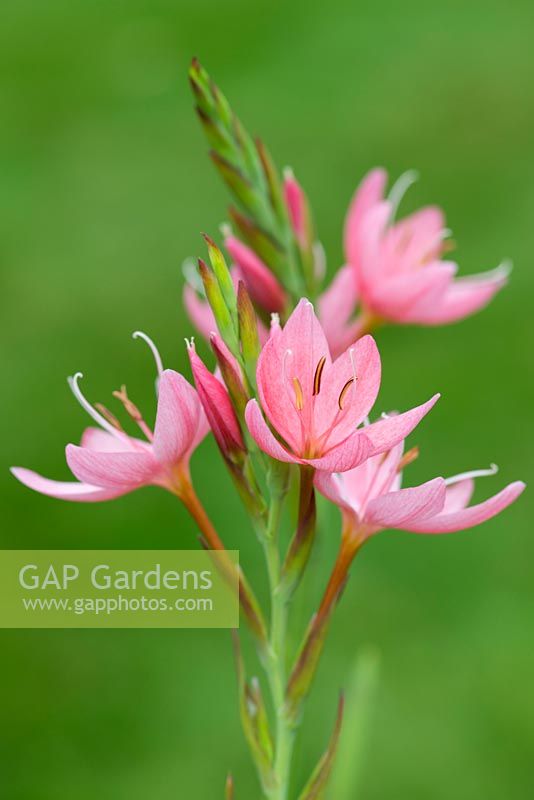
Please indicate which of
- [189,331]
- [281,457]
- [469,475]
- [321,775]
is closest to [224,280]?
[281,457]

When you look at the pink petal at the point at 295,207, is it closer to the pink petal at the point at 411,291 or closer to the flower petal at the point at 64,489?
the pink petal at the point at 411,291

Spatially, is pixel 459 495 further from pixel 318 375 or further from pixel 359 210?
pixel 359 210

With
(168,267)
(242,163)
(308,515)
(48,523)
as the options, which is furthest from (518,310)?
(308,515)

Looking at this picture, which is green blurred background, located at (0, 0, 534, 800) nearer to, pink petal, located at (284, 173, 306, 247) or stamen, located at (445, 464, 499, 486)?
stamen, located at (445, 464, 499, 486)

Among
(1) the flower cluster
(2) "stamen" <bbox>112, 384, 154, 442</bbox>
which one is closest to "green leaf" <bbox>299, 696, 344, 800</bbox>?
(1) the flower cluster

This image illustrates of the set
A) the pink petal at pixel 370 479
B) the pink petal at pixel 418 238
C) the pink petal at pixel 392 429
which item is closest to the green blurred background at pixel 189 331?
the pink petal at pixel 370 479

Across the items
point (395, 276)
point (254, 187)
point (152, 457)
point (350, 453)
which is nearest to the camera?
point (350, 453)
